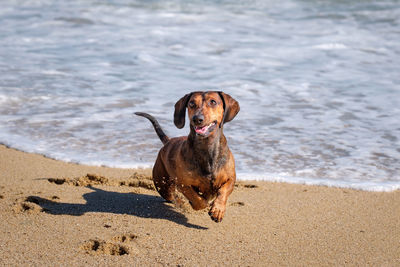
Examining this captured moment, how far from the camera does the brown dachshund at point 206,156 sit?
3.65 m

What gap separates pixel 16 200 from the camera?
13.3ft

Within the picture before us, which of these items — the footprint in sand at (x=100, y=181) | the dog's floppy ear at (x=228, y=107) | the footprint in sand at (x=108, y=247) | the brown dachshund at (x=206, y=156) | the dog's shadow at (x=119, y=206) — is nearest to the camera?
the footprint in sand at (x=108, y=247)

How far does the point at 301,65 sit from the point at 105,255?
6853 mm

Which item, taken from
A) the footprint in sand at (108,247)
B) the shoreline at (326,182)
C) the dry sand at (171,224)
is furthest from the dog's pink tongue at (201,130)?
the shoreline at (326,182)

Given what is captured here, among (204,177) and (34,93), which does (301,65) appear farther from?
(204,177)

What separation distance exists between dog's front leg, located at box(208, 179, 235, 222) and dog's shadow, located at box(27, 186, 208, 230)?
10.4 inches

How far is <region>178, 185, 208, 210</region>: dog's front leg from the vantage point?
3.80m

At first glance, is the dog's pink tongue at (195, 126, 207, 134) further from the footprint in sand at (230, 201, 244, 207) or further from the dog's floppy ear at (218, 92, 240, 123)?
the footprint in sand at (230, 201, 244, 207)

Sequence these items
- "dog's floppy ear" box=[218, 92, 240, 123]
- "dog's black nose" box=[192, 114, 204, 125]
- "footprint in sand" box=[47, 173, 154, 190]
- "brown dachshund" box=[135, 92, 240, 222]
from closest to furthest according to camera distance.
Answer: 1. "dog's black nose" box=[192, 114, 204, 125]
2. "brown dachshund" box=[135, 92, 240, 222]
3. "dog's floppy ear" box=[218, 92, 240, 123]
4. "footprint in sand" box=[47, 173, 154, 190]

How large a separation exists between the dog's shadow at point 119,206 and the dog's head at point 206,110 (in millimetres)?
675

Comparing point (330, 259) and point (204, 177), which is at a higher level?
point (204, 177)

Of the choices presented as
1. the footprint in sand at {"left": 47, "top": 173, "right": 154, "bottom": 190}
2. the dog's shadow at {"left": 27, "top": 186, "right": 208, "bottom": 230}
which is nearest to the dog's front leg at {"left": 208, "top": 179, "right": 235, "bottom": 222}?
the dog's shadow at {"left": 27, "top": 186, "right": 208, "bottom": 230}

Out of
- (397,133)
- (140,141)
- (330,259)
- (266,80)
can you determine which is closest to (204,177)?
(330,259)

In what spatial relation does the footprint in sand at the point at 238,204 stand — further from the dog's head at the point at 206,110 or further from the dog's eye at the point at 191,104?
the dog's eye at the point at 191,104
